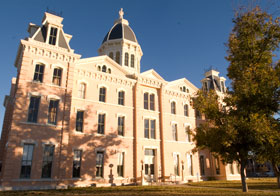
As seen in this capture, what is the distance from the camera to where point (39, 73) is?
71.5 feet

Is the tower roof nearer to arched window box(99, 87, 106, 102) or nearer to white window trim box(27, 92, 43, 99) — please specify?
arched window box(99, 87, 106, 102)

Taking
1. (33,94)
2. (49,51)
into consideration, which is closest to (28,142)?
(33,94)

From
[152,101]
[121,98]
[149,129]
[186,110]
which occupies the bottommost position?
[149,129]

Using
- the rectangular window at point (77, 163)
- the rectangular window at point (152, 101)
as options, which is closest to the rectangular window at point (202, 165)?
the rectangular window at point (152, 101)

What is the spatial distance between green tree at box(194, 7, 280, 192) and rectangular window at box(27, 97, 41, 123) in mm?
14353

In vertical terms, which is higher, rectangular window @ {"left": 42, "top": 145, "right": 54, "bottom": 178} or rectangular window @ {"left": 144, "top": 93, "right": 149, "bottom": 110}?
rectangular window @ {"left": 144, "top": 93, "right": 149, "bottom": 110}

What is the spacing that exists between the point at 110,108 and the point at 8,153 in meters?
11.0

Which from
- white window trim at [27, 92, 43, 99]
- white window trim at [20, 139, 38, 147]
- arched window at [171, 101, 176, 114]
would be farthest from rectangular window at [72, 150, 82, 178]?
arched window at [171, 101, 176, 114]

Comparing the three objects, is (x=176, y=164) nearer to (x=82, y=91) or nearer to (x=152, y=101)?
(x=152, y=101)

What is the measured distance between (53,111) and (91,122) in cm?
426

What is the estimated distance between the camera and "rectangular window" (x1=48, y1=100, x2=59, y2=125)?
2125cm

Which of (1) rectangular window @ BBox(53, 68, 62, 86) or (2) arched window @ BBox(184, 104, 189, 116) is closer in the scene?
(1) rectangular window @ BBox(53, 68, 62, 86)

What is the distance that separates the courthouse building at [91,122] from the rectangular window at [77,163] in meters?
0.09

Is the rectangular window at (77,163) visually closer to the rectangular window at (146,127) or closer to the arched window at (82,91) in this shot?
the arched window at (82,91)
